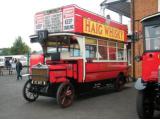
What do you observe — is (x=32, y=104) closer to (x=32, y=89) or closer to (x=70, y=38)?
(x=32, y=89)

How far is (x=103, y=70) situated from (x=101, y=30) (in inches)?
68.4

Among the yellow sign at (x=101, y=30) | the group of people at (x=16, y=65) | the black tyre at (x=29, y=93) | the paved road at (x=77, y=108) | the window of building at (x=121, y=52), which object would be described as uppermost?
the yellow sign at (x=101, y=30)

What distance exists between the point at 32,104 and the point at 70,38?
2961mm

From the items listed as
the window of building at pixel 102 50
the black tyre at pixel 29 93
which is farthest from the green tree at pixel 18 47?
the black tyre at pixel 29 93

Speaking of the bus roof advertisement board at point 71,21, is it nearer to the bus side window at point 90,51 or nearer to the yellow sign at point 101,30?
the yellow sign at point 101,30

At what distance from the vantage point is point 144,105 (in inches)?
333

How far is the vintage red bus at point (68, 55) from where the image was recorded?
1112 centimetres

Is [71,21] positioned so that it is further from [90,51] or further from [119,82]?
[119,82]

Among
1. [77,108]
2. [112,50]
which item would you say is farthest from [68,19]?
[112,50]

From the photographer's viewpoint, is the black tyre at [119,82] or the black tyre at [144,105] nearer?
the black tyre at [144,105]

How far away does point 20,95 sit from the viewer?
13.9m

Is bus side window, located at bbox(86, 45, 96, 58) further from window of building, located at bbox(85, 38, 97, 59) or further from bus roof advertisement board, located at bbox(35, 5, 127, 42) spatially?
bus roof advertisement board, located at bbox(35, 5, 127, 42)

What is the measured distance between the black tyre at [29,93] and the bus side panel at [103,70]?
2150mm

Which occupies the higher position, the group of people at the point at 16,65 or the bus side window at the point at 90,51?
the bus side window at the point at 90,51
